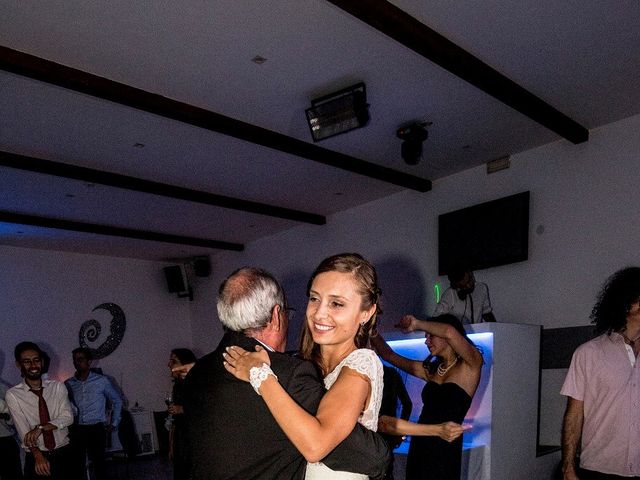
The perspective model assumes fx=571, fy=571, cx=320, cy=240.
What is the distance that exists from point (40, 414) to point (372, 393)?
361 centimetres

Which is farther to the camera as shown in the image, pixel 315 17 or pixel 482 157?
pixel 482 157

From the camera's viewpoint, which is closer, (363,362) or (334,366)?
(363,362)

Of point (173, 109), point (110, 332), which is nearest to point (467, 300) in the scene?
point (173, 109)

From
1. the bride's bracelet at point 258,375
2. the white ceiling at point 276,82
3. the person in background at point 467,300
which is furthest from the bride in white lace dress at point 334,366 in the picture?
the person in background at point 467,300

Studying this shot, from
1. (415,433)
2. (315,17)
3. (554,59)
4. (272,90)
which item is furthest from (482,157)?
(415,433)

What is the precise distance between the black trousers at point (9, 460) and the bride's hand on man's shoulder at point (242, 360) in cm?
450

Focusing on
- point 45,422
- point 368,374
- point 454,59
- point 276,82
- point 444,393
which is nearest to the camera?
point 368,374

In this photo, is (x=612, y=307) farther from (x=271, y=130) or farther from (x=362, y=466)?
(x=271, y=130)

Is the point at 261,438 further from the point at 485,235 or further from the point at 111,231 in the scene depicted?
the point at 111,231

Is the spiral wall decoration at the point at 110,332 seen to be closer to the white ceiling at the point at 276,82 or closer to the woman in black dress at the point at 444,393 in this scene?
the white ceiling at the point at 276,82

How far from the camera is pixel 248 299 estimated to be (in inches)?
64.2

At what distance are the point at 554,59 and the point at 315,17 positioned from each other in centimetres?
172

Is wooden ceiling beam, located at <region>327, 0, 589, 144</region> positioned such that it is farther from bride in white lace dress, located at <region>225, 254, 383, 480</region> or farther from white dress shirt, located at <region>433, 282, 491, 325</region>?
bride in white lace dress, located at <region>225, 254, 383, 480</region>

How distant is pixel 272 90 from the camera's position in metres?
4.18
